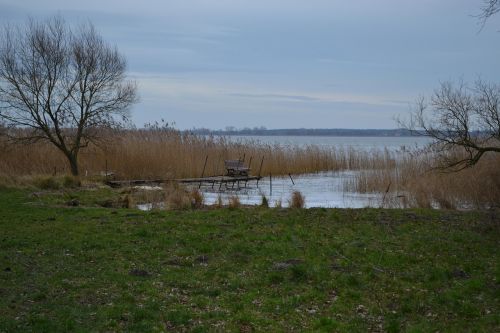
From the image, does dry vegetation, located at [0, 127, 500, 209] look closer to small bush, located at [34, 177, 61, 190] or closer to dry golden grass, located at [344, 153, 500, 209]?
dry golden grass, located at [344, 153, 500, 209]

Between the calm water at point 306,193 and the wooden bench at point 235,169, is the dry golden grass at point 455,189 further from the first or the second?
the wooden bench at point 235,169

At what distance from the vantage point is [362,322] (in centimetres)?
655

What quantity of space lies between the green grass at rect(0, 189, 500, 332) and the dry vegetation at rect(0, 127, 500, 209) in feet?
15.4

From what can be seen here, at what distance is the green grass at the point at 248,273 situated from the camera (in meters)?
6.52

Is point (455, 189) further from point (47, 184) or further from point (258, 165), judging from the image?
point (258, 165)

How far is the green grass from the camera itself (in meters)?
6.52

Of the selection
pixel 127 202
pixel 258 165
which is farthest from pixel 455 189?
pixel 258 165

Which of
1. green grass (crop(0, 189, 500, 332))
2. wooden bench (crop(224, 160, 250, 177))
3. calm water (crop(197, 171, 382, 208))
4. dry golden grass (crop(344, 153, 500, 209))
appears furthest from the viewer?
wooden bench (crop(224, 160, 250, 177))

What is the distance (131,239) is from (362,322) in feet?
17.1

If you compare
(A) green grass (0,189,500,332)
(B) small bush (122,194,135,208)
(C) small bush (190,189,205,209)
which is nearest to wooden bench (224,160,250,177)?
Answer: (C) small bush (190,189,205,209)

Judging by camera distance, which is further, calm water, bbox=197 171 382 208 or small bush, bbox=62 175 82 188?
small bush, bbox=62 175 82 188

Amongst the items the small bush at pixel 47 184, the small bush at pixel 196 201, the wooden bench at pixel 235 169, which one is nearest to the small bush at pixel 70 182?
the small bush at pixel 47 184

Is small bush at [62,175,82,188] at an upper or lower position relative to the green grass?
upper

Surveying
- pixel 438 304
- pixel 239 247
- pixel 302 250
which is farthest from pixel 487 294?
pixel 239 247
